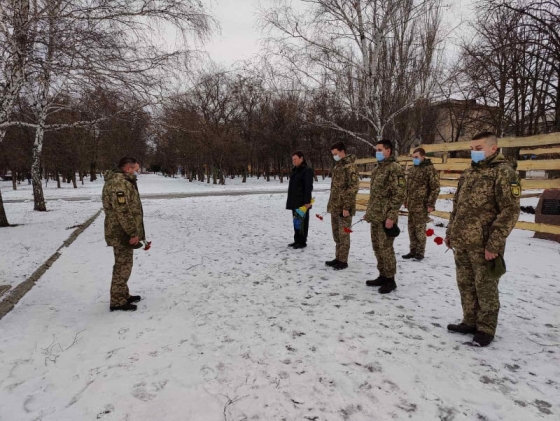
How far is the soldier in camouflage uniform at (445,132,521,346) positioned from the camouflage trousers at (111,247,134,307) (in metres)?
3.84

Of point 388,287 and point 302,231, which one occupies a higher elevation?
point 302,231

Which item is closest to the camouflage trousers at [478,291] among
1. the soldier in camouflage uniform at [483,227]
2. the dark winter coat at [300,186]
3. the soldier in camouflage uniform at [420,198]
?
the soldier in camouflage uniform at [483,227]

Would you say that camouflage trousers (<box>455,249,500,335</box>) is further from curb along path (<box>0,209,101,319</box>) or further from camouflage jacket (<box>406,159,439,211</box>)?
curb along path (<box>0,209,101,319</box>)

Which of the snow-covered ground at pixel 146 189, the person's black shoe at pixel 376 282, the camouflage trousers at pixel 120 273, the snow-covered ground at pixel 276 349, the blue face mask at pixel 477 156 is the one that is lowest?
the snow-covered ground at pixel 276 349

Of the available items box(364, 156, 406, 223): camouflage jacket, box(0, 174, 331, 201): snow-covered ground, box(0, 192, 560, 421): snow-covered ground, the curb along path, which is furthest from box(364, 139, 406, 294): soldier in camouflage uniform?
box(0, 174, 331, 201): snow-covered ground

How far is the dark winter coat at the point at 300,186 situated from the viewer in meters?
6.95

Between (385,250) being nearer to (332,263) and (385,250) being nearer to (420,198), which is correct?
(332,263)

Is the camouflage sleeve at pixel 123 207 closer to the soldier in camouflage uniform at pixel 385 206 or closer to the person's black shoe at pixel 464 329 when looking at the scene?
the soldier in camouflage uniform at pixel 385 206

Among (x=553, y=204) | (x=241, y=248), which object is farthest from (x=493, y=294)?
(x=553, y=204)

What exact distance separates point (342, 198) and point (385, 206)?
1068 mm

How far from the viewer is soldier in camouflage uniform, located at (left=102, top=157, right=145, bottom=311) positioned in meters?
3.94

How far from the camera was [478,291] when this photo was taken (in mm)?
3258

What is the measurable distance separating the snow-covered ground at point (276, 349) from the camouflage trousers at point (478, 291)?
24 cm

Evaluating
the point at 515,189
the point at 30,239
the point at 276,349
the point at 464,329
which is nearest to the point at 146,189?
the point at 30,239
